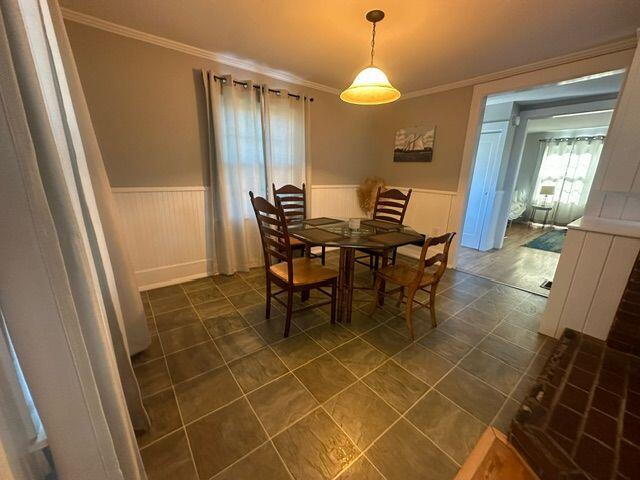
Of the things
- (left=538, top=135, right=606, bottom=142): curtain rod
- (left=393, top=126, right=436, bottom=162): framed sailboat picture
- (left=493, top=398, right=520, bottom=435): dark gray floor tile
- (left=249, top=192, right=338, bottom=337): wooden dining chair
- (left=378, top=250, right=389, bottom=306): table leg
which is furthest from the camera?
(left=538, top=135, right=606, bottom=142): curtain rod

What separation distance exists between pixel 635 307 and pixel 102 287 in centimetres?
323

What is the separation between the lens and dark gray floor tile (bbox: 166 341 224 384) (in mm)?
1580

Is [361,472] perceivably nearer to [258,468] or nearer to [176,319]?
A: [258,468]

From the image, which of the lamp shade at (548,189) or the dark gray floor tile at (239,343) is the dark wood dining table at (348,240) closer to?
the dark gray floor tile at (239,343)

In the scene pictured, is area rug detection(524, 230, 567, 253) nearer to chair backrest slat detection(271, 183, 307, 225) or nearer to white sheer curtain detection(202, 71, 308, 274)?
chair backrest slat detection(271, 183, 307, 225)

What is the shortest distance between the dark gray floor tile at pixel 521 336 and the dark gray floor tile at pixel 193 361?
223 cm

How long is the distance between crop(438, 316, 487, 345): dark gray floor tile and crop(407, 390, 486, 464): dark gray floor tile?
0.70 metres

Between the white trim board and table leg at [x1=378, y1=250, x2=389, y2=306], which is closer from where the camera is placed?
the white trim board

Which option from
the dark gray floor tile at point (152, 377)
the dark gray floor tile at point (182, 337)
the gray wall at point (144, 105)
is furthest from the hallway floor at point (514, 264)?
the gray wall at point (144, 105)

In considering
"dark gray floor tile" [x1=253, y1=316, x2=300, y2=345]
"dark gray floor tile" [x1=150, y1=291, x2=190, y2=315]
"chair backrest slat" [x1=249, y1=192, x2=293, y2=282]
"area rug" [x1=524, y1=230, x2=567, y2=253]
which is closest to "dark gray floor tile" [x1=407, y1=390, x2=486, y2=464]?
"dark gray floor tile" [x1=253, y1=316, x2=300, y2=345]

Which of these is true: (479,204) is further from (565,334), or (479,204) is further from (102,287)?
(102,287)

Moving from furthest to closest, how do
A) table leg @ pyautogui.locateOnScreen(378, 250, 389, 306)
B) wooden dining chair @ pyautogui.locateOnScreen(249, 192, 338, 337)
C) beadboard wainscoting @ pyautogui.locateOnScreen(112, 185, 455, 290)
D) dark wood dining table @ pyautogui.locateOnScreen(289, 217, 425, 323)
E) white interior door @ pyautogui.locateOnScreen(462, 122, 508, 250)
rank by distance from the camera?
white interior door @ pyautogui.locateOnScreen(462, 122, 508, 250) → beadboard wainscoting @ pyautogui.locateOnScreen(112, 185, 455, 290) → table leg @ pyautogui.locateOnScreen(378, 250, 389, 306) → dark wood dining table @ pyautogui.locateOnScreen(289, 217, 425, 323) → wooden dining chair @ pyautogui.locateOnScreen(249, 192, 338, 337)

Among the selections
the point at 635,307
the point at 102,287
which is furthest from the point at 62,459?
the point at 635,307

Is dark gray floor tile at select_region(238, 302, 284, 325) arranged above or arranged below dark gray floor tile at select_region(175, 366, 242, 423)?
above
